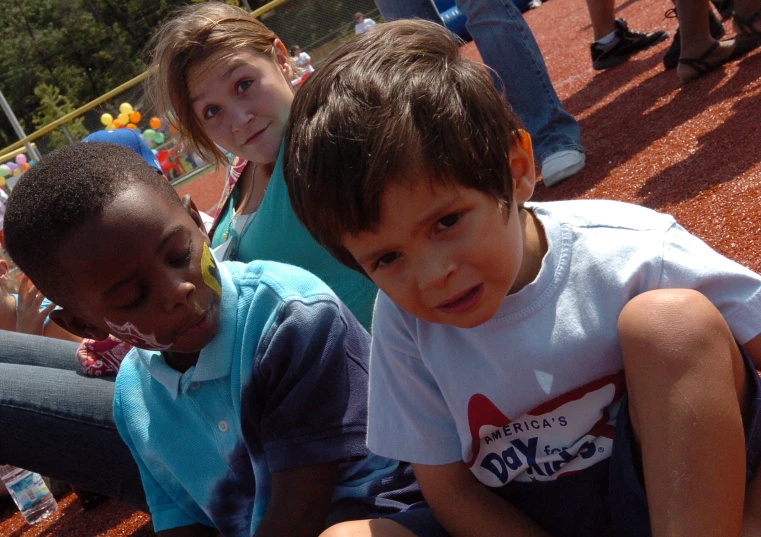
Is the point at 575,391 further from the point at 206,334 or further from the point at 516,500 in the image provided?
the point at 206,334

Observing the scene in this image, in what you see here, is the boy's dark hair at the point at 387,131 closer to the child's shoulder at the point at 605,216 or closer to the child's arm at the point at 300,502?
the child's shoulder at the point at 605,216

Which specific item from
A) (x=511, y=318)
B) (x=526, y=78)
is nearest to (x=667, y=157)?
(x=526, y=78)

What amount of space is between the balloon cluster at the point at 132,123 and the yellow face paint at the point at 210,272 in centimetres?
1179

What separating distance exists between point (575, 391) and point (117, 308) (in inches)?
38.9

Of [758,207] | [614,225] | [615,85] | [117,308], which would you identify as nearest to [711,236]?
[758,207]

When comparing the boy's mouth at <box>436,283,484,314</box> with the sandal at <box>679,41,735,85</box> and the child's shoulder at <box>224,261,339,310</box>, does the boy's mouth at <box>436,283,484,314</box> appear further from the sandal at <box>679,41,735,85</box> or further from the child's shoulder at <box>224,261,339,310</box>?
the sandal at <box>679,41,735,85</box>

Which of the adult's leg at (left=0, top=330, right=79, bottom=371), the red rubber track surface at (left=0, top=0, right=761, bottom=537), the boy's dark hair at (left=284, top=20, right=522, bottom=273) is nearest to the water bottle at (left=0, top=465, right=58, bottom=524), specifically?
the red rubber track surface at (left=0, top=0, right=761, bottom=537)

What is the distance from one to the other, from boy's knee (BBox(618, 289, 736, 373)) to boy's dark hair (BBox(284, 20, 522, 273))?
313 mm

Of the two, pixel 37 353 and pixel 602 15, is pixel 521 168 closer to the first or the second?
pixel 37 353

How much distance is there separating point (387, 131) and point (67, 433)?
150 cm

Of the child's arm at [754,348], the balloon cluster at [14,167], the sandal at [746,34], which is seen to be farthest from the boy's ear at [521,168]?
the balloon cluster at [14,167]

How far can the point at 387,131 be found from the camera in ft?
4.25

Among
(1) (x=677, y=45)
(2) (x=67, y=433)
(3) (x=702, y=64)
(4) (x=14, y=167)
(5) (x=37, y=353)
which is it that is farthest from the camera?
(4) (x=14, y=167)

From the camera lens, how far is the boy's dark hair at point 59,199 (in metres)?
1.73
